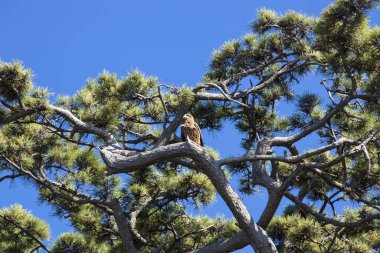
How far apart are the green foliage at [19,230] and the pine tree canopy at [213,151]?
10mm

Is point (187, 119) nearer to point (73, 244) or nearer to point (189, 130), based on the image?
point (189, 130)

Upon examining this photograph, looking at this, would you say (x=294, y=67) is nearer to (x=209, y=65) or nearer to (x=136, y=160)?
(x=209, y=65)

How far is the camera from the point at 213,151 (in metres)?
5.91

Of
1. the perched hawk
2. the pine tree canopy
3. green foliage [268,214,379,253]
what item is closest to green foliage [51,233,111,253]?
the pine tree canopy

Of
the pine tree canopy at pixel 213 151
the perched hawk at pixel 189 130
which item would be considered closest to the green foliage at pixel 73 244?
the pine tree canopy at pixel 213 151

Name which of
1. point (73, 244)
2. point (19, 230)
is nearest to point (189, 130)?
point (73, 244)

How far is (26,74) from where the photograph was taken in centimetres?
530

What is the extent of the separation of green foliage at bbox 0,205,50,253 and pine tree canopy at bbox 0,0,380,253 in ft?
0.03

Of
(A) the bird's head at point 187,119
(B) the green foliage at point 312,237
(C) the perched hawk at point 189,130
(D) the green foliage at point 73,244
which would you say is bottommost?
(B) the green foliage at point 312,237

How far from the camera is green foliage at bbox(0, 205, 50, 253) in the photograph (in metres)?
5.96

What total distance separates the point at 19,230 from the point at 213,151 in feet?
6.07

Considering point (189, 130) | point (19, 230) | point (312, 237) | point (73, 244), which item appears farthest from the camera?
point (19, 230)

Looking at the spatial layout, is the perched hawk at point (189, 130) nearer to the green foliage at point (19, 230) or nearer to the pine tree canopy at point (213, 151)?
the pine tree canopy at point (213, 151)

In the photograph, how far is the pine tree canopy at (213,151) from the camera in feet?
15.6
